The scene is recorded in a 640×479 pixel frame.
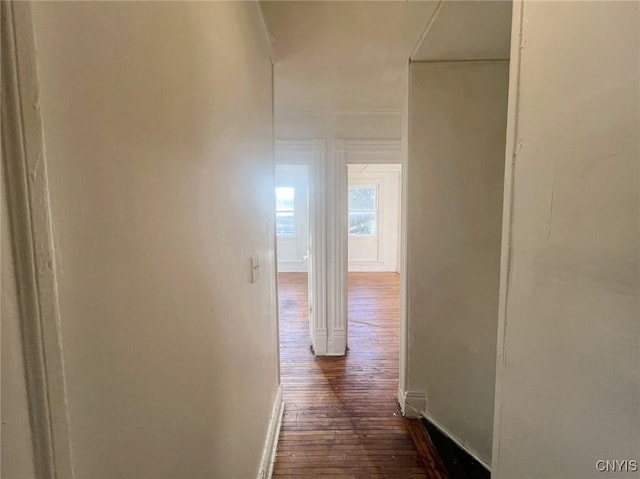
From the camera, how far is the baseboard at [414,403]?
2105 mm

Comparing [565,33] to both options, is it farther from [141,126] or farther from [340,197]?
[340,197]

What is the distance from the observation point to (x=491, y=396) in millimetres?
2047

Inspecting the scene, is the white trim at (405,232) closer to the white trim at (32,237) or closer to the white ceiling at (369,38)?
the white ceiling at (369,38)

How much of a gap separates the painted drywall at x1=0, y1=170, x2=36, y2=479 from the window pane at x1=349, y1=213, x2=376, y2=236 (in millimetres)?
7010

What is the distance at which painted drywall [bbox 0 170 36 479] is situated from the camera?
0.96 feet

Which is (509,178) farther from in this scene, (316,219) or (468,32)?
(316,219)

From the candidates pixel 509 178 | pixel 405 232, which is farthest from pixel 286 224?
pixel 509 178

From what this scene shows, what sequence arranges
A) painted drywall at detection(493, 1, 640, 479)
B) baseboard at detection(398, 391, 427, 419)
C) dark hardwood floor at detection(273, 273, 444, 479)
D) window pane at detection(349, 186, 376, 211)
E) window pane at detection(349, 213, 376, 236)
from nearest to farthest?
painted drywall at detection(493, 1, 640, 479), dark hardwood floor at detection(273, 273, 444, 479), baseboard at detection(398, 391, 427, 419), window pane at detection(349, 186, 376, 211), window pane at detection(349, 213, 376, 236)

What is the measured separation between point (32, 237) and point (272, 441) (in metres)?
1.84

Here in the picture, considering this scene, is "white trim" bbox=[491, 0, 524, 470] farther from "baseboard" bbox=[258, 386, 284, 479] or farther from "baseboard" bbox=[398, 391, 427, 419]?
"baseboard" bbox=[398, 391, 427, 419]

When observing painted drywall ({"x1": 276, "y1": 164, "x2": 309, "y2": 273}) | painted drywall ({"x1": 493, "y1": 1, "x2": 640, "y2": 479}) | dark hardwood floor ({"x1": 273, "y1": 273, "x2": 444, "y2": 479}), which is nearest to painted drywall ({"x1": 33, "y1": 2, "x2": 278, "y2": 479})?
painted drywall ({"x1": 493, "y1": 1, "x2": 640, "y2": 479})

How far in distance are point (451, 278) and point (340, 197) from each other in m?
1.29

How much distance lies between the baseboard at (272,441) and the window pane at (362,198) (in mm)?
5449

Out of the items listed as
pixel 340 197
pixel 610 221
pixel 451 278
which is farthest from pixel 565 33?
pixel 340 197
